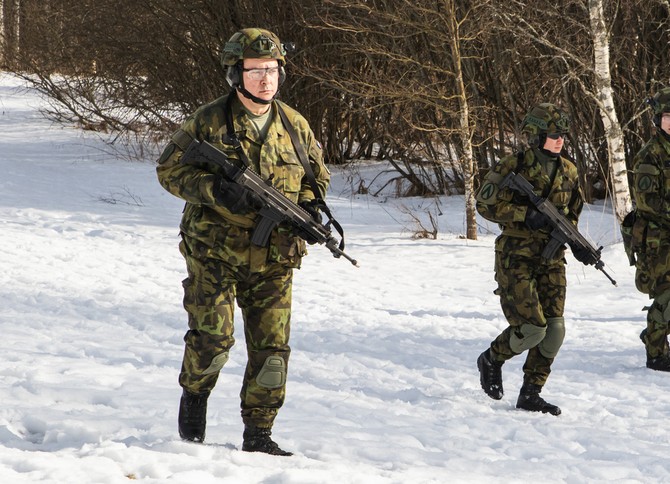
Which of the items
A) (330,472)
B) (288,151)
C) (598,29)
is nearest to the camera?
(330,472)

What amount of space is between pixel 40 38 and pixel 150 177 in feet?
21.6

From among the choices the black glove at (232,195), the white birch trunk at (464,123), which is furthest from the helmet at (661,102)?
the white birch trunk at (464,123)

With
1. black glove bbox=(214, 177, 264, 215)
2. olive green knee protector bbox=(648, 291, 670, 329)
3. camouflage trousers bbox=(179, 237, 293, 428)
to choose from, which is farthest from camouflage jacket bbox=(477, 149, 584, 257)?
black glove bbox=(214, 177, 264, 215)

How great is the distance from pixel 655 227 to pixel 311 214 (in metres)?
3.18

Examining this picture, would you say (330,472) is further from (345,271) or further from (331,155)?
(331,155)

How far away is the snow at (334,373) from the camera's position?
4.09 m

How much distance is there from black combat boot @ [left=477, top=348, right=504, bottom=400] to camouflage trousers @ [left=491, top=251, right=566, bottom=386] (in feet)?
0.82

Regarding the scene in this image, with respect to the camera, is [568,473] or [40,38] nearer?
[568,473]

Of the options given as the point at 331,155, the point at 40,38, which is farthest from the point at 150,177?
the point at 40,38

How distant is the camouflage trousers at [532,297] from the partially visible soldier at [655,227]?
1.15m

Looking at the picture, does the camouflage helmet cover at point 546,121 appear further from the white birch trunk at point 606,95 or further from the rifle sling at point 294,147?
the white birch trunk at point 606,95

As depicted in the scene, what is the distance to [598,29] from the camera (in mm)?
11297

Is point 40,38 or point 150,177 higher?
point 40,38

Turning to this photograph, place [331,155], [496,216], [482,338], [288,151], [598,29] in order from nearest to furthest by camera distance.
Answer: [288,151]
[496,216]
[482,338]
[598,29]
[331,155]
